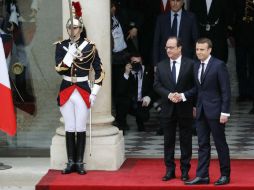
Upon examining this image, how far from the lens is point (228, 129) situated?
54.0 feet

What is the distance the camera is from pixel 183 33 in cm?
1488

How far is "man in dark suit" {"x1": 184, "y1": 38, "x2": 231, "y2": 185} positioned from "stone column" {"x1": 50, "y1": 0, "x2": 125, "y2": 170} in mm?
1452

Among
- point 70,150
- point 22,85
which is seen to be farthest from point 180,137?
point 22,85

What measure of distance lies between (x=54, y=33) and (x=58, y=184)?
2997 millimetres

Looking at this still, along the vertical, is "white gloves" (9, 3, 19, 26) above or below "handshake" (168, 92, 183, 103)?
above

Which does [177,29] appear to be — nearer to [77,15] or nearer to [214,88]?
[77,15]

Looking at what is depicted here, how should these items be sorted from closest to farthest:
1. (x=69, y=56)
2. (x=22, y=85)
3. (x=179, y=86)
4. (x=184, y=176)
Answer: (x=179, y=86), (x=184, y=176), (x=69, y=56), (x=22, y=85)

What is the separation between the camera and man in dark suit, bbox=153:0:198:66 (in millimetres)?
14859

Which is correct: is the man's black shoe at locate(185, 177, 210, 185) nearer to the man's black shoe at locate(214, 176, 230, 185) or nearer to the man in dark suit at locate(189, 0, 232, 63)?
the man's black shoe at locate(214, 176, 230, 185)

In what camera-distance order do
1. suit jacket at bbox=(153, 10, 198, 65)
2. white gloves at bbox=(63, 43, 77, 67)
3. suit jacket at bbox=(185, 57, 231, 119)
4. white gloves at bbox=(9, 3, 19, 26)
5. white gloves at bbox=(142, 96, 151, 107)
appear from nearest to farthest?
1. suit jacket at bbox=(185, 57, 231, 119)
2. white gloves at bbox=(63, 43, 77, 67)
3. white gloves at bbox=(9, 3, 19, 26)
4. suit jacket at bbox=(153, 10, 198, 65)
5. white gloves at bbox=(142, 96, 151, 107)

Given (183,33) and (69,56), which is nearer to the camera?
(69,56)

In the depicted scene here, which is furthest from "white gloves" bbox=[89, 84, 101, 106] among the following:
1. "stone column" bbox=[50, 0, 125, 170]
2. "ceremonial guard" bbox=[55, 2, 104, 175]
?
"stone column" bbox=[50, 0, 125, 170]

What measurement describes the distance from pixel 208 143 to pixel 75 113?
1888 mm

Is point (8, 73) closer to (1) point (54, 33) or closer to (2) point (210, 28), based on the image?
(1) point (54, 33)
